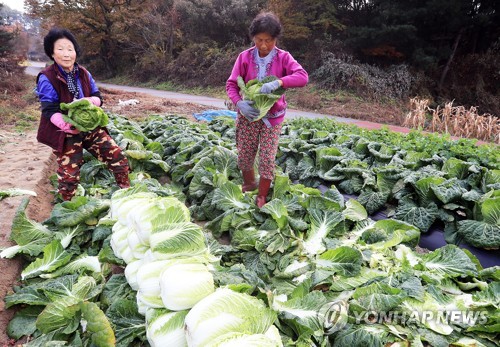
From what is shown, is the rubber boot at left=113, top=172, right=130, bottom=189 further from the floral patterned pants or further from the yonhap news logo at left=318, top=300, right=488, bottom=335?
the yonhap news logo at left=318, top=300, right=488, bottom=335

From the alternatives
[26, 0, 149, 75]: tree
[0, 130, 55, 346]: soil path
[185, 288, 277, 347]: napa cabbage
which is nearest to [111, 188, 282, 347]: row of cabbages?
[185, 288, 277, 347]: napa cabbage

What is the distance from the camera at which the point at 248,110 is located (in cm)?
344

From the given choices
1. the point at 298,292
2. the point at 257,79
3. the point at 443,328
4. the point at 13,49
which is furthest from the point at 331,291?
the point at 13,49

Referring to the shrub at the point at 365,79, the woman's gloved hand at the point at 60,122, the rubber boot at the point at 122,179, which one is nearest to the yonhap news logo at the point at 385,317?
the rubber boot at the point at 122,179

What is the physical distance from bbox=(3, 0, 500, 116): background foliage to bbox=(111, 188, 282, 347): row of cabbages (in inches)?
697

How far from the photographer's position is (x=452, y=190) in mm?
3627

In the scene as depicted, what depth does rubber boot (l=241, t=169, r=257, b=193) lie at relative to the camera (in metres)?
4.18

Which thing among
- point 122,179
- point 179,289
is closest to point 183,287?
point 179,289

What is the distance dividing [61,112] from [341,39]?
22.5 metres

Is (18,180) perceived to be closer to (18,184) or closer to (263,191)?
(18,184)

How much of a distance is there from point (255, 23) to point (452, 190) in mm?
2620

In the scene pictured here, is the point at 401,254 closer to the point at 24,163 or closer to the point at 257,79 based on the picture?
the point at 257,79

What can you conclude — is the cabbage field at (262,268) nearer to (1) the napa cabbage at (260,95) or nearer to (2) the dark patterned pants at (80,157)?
(2) the dark patterned pants at (80,157)

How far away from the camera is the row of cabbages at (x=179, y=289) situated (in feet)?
5.52
